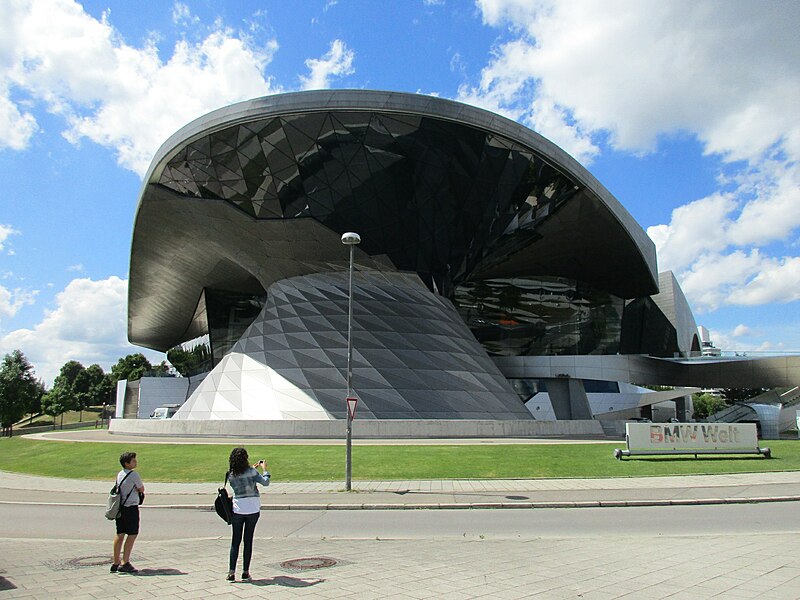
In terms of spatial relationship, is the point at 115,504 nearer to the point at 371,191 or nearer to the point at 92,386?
the point at 371,191

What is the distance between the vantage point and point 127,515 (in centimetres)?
672

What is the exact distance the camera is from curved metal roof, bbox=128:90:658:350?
28.6m

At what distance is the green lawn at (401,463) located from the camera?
51.8 ft

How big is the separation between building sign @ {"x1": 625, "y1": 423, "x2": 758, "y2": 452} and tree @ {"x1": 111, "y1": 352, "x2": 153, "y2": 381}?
11080cm

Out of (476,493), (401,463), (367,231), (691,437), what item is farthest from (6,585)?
(367,231)

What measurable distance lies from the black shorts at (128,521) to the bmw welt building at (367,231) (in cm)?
2095

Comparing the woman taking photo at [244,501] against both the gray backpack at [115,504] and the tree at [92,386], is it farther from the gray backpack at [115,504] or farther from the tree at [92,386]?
the tree at [92,386]

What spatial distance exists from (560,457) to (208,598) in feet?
48.3

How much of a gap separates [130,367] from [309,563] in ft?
418

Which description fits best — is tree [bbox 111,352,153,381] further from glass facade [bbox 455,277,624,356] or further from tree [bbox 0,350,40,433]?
glass facade [bbox 455,277,624,356]

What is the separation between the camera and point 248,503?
6.27 m

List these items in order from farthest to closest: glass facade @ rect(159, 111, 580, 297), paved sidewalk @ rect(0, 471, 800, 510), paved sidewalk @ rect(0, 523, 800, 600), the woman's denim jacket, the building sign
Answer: glass facade @ rect(159, 111, 580, 297), the building sign, paved sidewalk @ rect(0, 471, 800, 510), the woman's denim jacket, paved sidewalk @ rect(0, 523, 800, 600)

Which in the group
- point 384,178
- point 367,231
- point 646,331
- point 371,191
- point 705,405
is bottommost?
point 705,405

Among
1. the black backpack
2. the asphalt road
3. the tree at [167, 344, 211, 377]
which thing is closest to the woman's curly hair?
the black backpack
